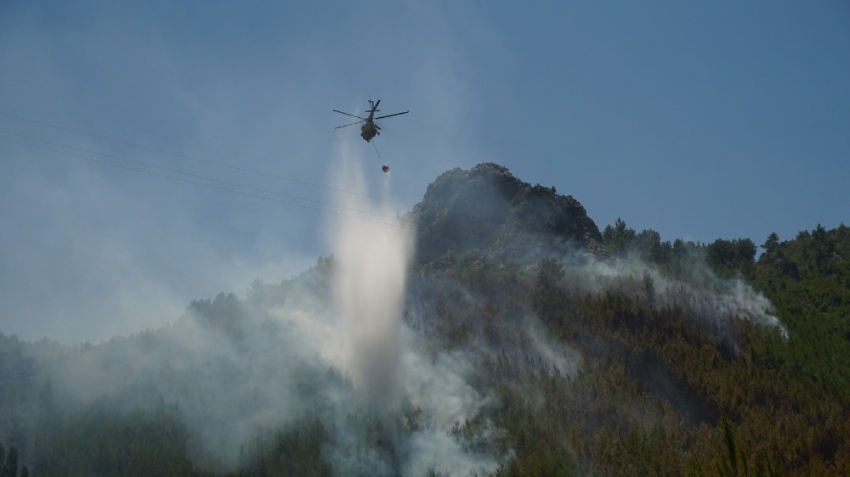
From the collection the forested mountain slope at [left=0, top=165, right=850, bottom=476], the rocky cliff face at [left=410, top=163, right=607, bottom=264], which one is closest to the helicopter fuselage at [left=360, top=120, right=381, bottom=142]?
the forested mountain slope at [left=0, top=165, right=850, bottom=476]

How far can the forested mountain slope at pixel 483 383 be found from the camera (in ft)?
236

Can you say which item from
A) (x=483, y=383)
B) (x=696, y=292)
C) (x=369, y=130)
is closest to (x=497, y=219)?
(x=696, y=292)

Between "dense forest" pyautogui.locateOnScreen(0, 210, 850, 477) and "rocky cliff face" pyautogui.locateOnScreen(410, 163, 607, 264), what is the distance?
26332 mm

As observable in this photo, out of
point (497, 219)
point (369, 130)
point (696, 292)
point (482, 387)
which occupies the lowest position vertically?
point (482, 387)

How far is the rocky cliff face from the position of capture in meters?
150

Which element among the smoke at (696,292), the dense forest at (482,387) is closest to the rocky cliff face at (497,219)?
the smoke at (696,292)

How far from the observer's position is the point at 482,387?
86.6 meters

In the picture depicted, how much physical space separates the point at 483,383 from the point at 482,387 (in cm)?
79

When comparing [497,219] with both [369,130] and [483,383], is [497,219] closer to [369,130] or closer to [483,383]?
[483,383]

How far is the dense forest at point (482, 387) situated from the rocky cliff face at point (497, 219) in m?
26.3

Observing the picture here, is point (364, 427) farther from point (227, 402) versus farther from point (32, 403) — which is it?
→ point (32, 403)

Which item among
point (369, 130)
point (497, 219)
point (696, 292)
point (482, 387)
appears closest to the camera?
point (369, 130)

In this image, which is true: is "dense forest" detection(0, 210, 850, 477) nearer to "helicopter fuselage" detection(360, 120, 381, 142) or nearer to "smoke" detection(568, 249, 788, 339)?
"smoke" detection(568, 249, 788, 339)

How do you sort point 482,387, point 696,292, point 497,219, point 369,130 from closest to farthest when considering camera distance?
point 369,130 < point 482,387 < point 696,292 < point 497,219
